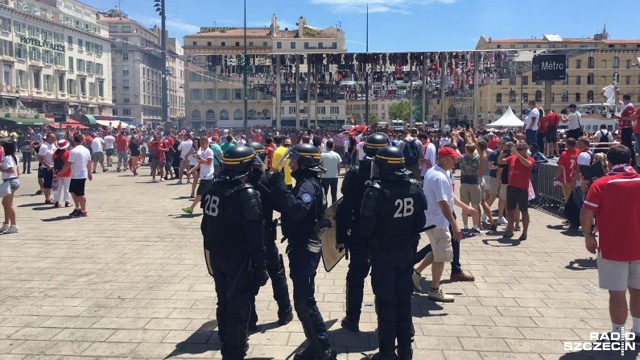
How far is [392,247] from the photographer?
13.9ft

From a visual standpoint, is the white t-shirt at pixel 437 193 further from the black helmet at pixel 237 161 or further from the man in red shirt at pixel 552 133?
the man in red shirt at pixel 552 133

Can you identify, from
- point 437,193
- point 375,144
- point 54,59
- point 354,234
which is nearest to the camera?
point 354,234

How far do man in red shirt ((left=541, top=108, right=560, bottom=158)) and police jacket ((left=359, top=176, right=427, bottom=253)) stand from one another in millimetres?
13527

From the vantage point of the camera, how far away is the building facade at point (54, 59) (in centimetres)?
5719

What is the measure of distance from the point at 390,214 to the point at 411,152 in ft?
25.2

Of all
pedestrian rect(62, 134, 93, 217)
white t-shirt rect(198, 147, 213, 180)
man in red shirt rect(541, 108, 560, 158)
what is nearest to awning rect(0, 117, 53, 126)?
pedestrian rect(62, 134, 93, 217)

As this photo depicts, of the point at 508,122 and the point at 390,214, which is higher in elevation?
the point at 508,122

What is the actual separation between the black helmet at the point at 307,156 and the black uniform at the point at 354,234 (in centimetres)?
43

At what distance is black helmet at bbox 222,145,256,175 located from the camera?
4.18 meters

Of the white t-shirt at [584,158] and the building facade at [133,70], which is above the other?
the building facade at [133,70]

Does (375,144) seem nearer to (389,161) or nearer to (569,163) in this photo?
(389,161)

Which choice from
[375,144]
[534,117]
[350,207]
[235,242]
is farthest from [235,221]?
[534,117]

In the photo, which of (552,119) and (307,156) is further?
(552,119)

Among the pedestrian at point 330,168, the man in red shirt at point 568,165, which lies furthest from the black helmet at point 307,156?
the man in red shirt at point 568,165
